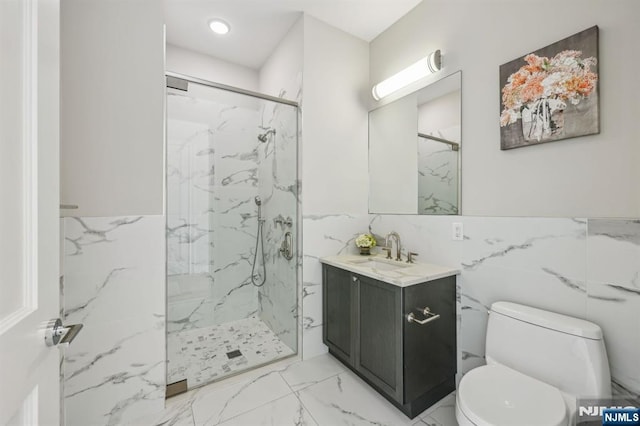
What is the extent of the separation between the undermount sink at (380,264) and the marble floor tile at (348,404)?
0.78 metres

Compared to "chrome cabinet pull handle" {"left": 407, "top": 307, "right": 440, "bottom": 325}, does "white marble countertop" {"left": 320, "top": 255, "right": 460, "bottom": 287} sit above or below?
above

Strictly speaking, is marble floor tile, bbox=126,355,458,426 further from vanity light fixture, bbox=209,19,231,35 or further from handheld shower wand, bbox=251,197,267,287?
vanity light fixture, bbox=209,19,231,35

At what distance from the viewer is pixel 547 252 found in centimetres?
138

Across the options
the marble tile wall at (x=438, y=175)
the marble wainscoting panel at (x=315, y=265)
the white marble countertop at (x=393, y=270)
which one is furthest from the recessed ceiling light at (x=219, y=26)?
the white marble countertop at (x=393, y=270)

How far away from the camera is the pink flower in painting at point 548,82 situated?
1265 millimetres

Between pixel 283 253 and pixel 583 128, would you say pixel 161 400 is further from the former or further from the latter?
pixel 583 128

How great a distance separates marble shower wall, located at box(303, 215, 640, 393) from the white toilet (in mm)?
112

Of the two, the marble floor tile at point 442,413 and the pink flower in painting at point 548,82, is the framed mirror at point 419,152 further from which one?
the marble floor tile at point 442,413

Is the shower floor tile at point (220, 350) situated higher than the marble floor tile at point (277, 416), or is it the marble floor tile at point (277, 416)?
the shower floor tile at point (220, 350)

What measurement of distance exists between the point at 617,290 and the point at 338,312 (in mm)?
1486

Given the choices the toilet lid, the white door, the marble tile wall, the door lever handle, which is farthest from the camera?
the marble tile wall

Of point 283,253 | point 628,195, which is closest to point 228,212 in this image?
point 283,253

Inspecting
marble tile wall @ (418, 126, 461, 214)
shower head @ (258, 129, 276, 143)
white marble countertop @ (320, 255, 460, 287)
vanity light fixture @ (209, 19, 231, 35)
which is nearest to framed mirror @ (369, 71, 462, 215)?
marble tile wall @ (418, 126, 461, 214)

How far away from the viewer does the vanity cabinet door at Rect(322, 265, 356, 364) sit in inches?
74.4
